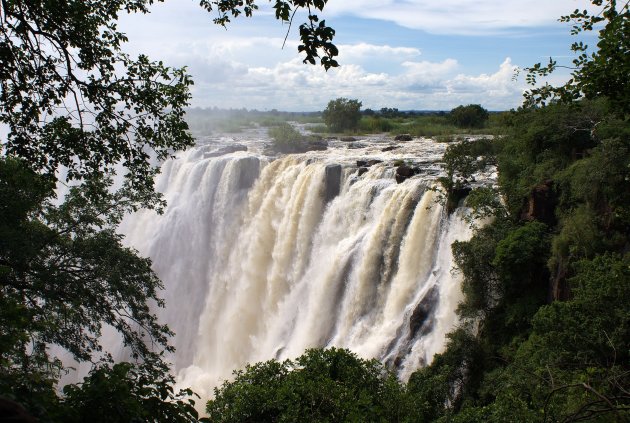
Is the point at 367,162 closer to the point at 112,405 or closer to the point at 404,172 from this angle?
the point at 404,172

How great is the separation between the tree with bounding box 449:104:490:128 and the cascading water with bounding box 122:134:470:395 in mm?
12780

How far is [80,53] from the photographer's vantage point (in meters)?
5.73

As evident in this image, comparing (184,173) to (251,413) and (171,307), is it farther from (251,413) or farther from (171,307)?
(251,413)

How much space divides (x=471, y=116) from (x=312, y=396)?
1372 inches

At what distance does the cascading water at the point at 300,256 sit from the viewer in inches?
587

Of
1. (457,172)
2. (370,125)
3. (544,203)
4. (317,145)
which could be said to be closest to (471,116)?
(370,125)

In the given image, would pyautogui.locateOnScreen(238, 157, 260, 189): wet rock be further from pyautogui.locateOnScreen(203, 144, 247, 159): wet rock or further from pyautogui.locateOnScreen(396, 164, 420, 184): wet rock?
pyautogui.locateOnScreen(396, 164, 420, 184): wet rock

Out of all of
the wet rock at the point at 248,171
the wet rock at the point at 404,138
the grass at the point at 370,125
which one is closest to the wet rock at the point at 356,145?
the wet rock at the point at 404,138

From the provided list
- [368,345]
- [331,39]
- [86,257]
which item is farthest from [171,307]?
[331,39]

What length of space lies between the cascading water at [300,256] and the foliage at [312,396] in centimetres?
466

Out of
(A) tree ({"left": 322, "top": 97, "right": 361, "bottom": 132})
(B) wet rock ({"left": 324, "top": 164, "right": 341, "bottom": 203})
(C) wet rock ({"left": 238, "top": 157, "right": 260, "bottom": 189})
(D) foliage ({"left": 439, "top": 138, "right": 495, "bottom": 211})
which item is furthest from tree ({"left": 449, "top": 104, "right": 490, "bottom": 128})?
(D) foliage ({"left": 439, "top": 138, "right": 495, "bottom": 211})

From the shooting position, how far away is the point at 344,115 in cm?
4284

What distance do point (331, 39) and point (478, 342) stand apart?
33.5 ft

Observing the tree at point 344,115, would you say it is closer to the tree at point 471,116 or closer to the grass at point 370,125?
the grass at point 370,125
